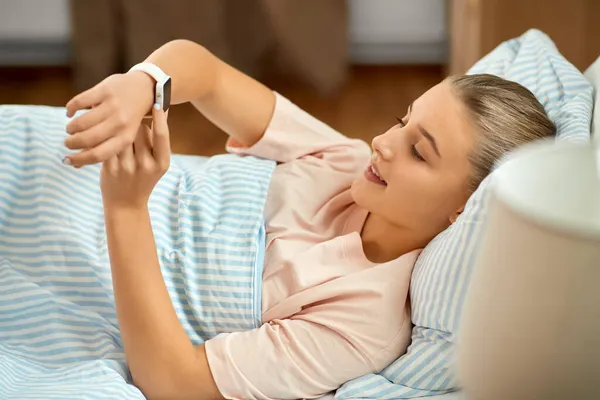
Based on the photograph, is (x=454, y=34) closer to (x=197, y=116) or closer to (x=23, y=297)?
(x=197, y=116)

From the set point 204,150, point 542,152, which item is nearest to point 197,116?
point 204,150

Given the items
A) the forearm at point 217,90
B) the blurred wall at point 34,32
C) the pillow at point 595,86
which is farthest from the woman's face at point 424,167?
the blurred wall at point 34,32

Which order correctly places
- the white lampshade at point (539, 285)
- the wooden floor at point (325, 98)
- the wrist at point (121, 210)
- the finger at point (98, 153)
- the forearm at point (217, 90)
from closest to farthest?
the white lampshade at point (539, 285), the finger at point (98, 153), the wrist at point (121, 210), the forearm at point (217, 90), the wooden floor at point (325, 98)

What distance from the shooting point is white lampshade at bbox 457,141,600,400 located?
429 mm

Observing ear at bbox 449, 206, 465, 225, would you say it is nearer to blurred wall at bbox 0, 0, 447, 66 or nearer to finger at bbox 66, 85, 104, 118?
finger at bbox 66, 85, 104, 118

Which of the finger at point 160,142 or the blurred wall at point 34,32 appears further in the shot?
the blurred wall at point 34,32

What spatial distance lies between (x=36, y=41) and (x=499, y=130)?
253 cm

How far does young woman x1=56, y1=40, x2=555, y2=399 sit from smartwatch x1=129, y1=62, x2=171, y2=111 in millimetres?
12

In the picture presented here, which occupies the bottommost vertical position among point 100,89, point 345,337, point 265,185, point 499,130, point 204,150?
point 204,150

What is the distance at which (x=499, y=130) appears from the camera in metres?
1.13

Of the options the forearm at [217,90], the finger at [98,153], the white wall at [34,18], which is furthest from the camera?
the white wall at [34,18]

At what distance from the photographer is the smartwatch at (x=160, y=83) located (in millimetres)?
1093

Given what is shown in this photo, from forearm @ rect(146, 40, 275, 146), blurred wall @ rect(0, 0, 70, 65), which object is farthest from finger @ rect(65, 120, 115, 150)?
blurred wall @ rect(0, 0, 70, 65)

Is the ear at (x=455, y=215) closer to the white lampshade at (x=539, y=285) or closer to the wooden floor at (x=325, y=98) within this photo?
the white lampshade at (x=539, y=285)
